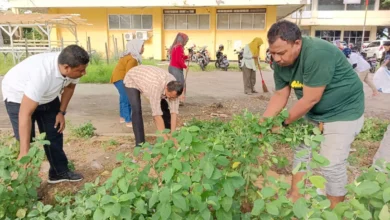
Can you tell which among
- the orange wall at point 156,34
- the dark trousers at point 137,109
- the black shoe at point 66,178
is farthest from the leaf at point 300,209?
the orange wall at point 156,34

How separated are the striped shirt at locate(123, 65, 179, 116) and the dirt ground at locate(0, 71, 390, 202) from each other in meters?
0.85

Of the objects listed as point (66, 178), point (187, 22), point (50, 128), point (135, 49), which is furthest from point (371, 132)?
point (187, 22)

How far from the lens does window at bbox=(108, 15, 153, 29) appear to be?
62.2 ft

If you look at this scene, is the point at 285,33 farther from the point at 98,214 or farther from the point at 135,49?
the point at 135,49

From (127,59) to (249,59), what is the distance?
4262mm

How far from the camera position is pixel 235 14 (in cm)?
1828

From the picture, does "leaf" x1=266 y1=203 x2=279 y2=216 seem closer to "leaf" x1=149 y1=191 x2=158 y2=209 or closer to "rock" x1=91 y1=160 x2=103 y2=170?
"leaf" x1=149 y1=191 x2=158 y2=209

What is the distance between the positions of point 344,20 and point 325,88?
89.3ft

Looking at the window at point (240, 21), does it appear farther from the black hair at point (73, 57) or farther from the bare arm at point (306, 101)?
the bare arm at point (306, 101)

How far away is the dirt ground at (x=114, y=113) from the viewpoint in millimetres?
3857

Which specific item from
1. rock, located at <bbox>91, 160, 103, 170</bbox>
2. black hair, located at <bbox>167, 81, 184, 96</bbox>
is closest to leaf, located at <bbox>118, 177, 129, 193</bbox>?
black hair, located at <bbox>167, 81, 184, 96</bbox>

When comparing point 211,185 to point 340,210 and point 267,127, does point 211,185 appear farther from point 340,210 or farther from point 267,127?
point 267,127

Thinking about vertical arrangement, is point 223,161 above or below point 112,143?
above

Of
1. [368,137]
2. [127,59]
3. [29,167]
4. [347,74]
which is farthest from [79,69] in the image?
[368,137]
